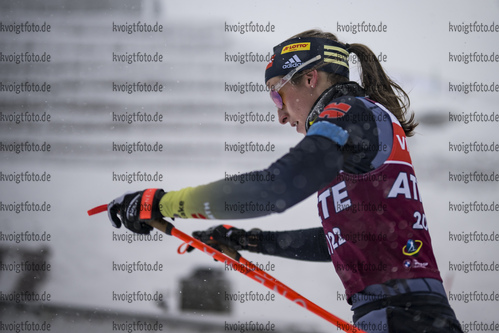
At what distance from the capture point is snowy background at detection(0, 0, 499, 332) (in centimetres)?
465

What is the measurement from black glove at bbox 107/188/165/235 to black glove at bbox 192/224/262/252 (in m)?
0.79

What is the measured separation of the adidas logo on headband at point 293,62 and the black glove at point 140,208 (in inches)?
32.0

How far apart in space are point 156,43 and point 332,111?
5.46 meters

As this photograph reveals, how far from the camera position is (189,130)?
615 cm

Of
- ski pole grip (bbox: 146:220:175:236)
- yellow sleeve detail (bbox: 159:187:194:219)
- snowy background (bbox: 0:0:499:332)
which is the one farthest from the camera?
snowy background (bbox: 0:0:499:332)

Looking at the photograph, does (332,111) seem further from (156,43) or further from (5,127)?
(5,127)

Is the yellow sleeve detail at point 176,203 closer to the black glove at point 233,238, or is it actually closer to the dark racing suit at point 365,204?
the dark racing suit at point 365,204

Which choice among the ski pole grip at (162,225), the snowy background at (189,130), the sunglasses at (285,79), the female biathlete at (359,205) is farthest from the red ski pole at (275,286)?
the snowy background at (189,130)

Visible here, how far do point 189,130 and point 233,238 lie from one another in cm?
392

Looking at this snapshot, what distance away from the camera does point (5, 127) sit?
6.48 m

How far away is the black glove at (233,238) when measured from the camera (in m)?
2.39

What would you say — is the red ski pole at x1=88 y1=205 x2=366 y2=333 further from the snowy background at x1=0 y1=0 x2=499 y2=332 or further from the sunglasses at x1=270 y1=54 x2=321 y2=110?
the snowy background at x1=0 y1=0 x2=499 y2=332

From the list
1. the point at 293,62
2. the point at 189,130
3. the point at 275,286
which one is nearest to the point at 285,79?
the point at 293,62

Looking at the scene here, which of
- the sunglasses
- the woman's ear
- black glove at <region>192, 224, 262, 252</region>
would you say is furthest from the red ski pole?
the woman's ear
